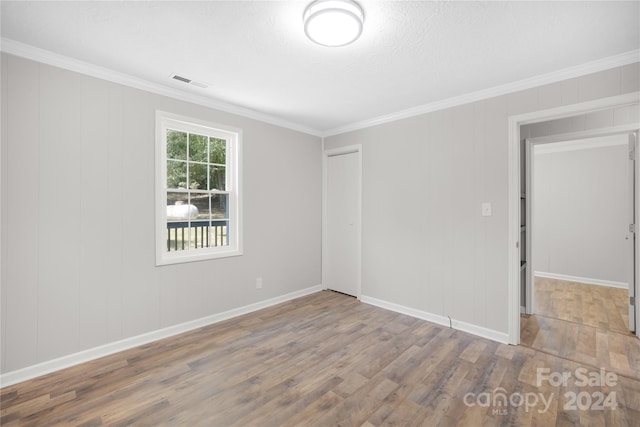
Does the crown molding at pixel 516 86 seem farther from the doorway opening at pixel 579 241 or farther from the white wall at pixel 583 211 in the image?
the white wall at pixel 583 211

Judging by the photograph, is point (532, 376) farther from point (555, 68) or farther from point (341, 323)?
point (555, 68)

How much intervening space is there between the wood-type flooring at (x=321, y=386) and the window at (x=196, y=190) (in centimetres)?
98

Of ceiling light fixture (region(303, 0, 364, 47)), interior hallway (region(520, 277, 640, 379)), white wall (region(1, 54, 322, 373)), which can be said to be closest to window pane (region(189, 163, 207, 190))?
white wall (region(1, 54, 322, 373))

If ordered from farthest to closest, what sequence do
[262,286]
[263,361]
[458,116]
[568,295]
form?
[568,295] → [262,286] → [458,116] → [263,361]

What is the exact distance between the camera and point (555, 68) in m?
2.54

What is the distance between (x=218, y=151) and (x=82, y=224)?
1.58 metres

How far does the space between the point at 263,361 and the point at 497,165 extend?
2.98 metres

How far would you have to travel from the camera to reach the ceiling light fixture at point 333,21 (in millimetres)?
1722

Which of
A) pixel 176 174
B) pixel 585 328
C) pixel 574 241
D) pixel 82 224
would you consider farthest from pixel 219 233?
pixel 574 241

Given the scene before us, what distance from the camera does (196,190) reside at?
10.8 ft

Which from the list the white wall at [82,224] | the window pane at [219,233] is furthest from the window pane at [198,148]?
the window pane at [219,233]

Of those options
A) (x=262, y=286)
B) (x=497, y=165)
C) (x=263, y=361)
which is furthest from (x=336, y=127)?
(x=263, y=361)

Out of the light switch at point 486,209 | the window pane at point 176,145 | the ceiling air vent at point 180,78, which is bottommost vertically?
the light switch at point 486,209

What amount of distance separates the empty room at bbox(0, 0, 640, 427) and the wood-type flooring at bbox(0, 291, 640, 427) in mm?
20
